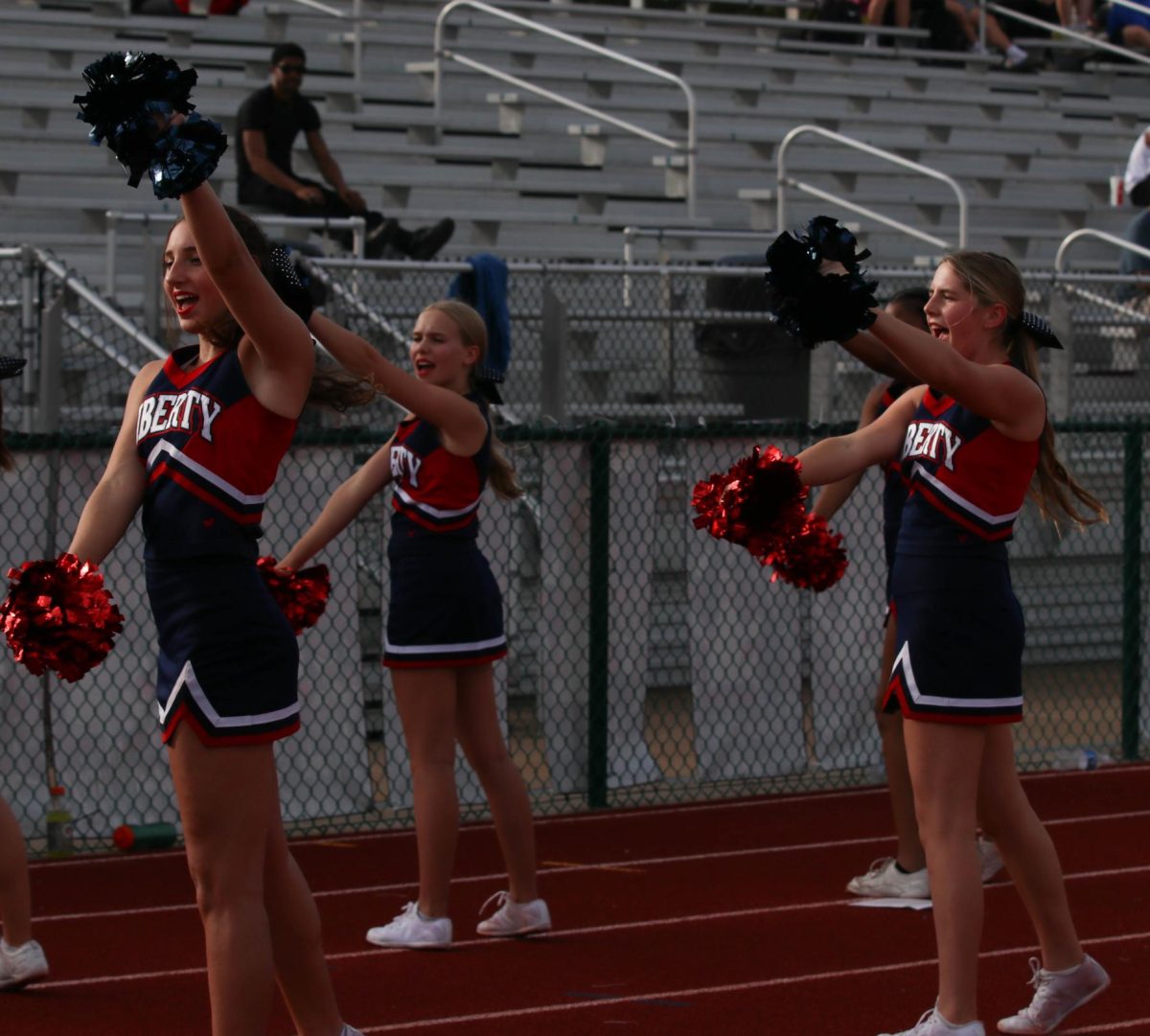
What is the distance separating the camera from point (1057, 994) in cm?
481

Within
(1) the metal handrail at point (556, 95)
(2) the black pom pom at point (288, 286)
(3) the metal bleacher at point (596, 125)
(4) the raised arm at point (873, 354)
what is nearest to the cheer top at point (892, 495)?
(4) the raised arm at point (873, 354)

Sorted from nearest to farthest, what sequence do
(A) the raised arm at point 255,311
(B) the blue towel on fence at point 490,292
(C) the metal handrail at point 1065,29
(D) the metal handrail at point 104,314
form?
1. (A) the raised arm at point 255,311
2. (B) the blue towel on fence at point 490,292
3. (D) the metal handrail at point 104,314
4. (C) the metal handrail at point 1065,29

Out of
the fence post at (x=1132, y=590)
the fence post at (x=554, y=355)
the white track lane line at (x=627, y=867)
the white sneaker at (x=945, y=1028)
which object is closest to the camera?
the white sneaker at (x=945, y=1028)

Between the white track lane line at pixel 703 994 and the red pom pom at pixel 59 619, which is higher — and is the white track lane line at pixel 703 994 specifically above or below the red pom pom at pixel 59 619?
below

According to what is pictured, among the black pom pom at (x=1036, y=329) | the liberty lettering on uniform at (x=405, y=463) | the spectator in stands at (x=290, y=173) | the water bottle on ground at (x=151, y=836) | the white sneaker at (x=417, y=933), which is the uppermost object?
the spectator in stands at (x=290, y=173)

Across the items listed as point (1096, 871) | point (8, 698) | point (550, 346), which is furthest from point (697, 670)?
point (8, 698)

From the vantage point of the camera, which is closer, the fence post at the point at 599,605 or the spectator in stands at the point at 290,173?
the fence post at the point at 599,605

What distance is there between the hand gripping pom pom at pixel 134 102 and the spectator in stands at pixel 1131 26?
18210mm

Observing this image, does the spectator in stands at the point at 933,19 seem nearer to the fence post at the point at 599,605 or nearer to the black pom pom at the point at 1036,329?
the fence post at the point at 599,605

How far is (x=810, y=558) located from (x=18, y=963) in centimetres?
221

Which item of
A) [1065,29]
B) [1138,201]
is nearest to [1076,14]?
[1065,29]

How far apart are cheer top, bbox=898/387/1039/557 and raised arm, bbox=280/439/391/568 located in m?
1.63

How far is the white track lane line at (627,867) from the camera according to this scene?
6.36m

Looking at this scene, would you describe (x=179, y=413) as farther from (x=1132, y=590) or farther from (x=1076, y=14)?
(x=1076, y=14)
